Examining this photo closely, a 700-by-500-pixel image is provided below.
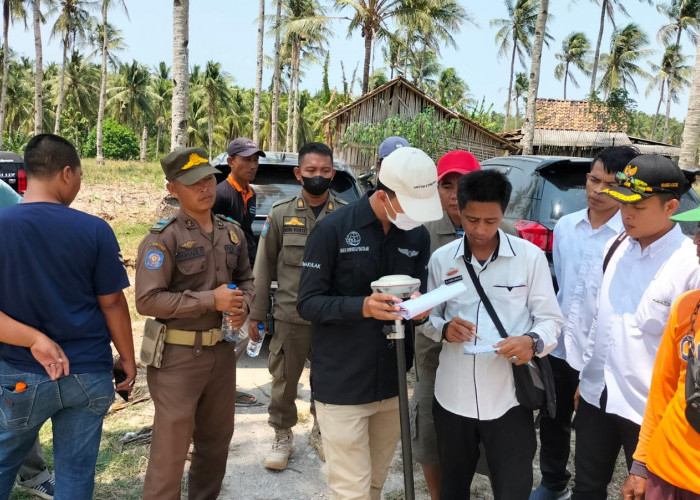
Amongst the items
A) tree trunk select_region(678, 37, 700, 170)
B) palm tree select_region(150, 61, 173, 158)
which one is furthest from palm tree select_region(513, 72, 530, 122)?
tree trunk select_region(678, 37, 700, 170)

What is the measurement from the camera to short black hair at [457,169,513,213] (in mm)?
2240

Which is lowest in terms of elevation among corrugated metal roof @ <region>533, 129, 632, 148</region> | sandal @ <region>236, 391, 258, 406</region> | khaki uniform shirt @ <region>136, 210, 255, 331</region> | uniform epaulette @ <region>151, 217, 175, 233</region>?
sandal @ <region>236, 391, 258, 406</region>

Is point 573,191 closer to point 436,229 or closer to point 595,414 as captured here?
point 436,229

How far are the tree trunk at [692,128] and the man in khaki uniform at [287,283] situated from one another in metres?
7.05

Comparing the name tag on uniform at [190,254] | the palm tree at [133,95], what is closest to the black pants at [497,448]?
the name tag on uniform at [190,254]

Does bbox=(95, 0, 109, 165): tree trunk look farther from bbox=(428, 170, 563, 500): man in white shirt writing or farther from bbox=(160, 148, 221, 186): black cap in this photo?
bbox=(428, 170, 563, 500): man in white shirt writing

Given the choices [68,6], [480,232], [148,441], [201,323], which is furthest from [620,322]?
[68,6]

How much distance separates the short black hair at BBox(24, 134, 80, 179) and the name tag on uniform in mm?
619

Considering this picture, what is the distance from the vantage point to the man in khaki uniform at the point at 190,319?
2457 mm

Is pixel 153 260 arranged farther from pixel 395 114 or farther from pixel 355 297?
pixel 395 114

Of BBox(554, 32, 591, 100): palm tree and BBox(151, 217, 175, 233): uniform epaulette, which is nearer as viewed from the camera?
BBox(151, 217, 175, 233): uniform epaulette

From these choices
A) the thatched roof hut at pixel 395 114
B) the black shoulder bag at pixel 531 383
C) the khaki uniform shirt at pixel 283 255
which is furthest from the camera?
the thatched roof hut at pixel 395 114

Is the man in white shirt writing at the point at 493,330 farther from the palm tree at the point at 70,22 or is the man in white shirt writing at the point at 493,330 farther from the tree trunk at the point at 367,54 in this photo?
the palm tree at the point at 70,22

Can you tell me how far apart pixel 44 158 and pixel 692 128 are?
30.0ft
